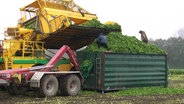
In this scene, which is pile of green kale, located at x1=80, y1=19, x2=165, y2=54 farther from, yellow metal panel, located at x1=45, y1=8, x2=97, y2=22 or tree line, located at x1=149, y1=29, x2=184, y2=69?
tree line, located at x1=149, y1=29, x2=184, y2=69

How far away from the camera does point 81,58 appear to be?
14992mm

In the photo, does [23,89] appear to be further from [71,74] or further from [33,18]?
[33,18]

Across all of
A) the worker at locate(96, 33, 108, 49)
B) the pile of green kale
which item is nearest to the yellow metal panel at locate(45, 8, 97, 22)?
the pile of green kale

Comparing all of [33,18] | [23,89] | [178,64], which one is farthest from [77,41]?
[178,64]

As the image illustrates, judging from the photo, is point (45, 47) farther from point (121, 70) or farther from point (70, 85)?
point (121, 70)

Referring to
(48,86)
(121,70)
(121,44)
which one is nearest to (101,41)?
(121,44)

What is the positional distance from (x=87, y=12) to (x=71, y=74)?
3.72 m

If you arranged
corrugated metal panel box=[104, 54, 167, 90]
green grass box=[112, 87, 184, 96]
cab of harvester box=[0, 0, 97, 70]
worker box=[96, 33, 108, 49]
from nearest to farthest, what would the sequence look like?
1. cab of harvester box=[0, 0, 97, 70]
2. green grass box=[112, 87, 184, 96]
3. corrugated metal panel box=[104, 54, 167, 90]
4. worker box=[96, 33, 108, 49]

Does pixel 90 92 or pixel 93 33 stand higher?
pixel 93 33

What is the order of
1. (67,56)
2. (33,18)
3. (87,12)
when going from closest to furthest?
(67,56) < (33,18) < (87,12)

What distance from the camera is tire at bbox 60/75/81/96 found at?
1311 centimetres

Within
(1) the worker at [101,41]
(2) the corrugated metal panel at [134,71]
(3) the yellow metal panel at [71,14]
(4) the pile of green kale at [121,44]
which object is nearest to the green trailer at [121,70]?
(2) the corrugated metal panel at [134,71]

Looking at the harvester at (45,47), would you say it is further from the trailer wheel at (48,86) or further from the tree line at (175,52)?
the tree line at (175,52)

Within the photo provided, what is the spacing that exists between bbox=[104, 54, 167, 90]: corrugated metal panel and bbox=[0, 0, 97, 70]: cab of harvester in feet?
7.39
